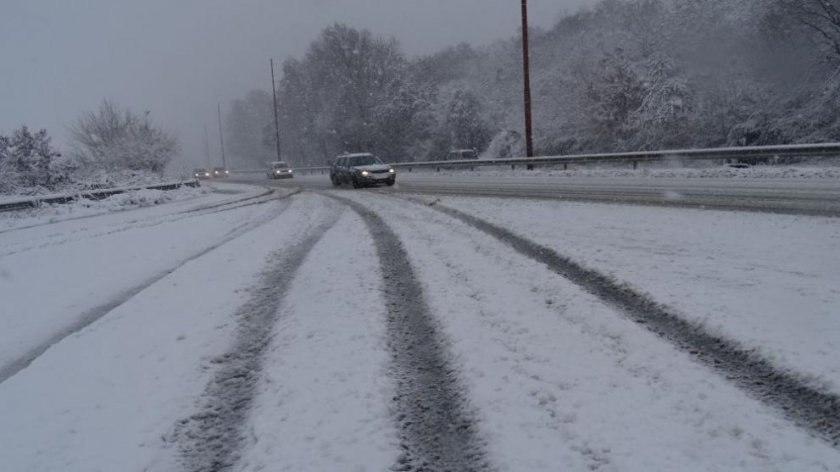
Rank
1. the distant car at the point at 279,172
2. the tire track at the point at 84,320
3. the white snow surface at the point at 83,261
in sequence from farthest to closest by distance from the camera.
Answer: the distant car at the point at 279,172, the white snow surface at the point at 83,261, the tire track at the point at 84,320

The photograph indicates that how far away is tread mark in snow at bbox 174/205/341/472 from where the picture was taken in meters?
2.86

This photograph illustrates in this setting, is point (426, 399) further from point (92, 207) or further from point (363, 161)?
point (363, 161)

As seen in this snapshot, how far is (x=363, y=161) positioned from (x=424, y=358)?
21161 millimetres

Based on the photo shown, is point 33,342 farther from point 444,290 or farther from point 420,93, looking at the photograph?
point 420,93

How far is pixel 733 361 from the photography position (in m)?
3.47

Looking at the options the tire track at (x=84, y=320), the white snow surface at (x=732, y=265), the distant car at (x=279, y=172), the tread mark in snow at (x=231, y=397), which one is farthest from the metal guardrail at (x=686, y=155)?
the distant car at (x=279, y=172)

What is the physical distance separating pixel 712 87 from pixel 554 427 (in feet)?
118

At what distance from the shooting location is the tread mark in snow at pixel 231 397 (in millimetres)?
2863

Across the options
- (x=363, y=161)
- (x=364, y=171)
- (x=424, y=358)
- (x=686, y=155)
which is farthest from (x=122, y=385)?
(x=363, y=161)

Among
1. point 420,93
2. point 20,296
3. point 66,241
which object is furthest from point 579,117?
point 20,296

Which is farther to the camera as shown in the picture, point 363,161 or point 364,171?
point 363,161

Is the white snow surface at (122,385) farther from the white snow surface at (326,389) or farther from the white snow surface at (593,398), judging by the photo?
the white snow surface at (593,398)

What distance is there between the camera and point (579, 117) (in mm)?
37656

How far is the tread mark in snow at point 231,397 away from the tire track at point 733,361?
117 inches
